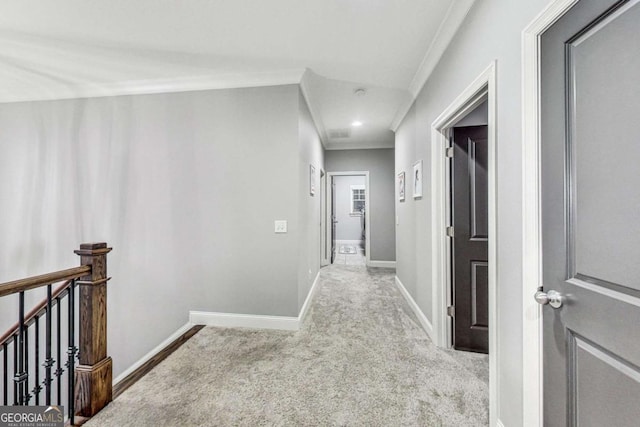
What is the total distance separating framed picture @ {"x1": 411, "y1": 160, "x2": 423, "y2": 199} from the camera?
8.77ft

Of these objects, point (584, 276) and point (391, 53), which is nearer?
point (584, 276)

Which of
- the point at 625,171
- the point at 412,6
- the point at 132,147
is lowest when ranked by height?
the point at 625,171

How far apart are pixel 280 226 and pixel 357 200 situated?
620cm

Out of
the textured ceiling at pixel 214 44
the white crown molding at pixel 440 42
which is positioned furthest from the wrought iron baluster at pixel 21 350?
the white crown molding at pixel 440 42

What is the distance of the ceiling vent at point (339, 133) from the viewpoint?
4473 mm

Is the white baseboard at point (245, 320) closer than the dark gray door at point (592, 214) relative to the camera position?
No

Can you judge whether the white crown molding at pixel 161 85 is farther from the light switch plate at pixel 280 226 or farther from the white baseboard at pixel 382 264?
the white baseboard at pixel 382 264

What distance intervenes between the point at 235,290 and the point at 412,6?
2.81m

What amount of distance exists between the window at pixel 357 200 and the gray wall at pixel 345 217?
0.10 m

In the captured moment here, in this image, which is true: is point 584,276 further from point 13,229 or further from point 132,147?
point 13,229

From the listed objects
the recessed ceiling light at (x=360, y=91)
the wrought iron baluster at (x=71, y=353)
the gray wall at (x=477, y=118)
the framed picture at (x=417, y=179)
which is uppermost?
the recessed ceiling light at (x=360, y=91)

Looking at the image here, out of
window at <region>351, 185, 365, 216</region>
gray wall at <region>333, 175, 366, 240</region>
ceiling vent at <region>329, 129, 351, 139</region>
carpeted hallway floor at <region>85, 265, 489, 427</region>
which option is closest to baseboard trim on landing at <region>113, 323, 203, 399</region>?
carpeted hallway floor at <region>85, 265, 489, 427</region>

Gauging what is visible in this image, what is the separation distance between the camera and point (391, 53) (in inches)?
88.0

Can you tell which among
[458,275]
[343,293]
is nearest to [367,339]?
[458,275]
